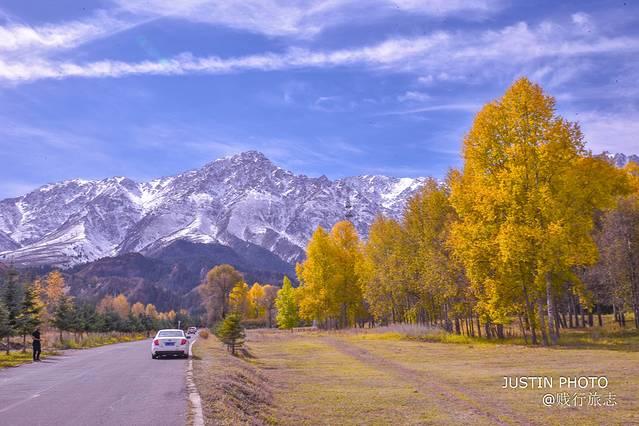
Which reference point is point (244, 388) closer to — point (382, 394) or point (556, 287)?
point (382, 394)

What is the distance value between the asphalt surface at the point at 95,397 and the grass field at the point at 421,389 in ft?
3.52

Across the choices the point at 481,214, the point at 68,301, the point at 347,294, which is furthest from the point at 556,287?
the point at 68,301

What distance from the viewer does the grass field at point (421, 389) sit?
45.7 ft

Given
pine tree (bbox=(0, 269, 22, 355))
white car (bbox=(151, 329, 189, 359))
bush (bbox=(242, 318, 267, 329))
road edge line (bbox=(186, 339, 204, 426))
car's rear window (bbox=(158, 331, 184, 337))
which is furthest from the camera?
bush (bbox=(242, 318, 267, 329))

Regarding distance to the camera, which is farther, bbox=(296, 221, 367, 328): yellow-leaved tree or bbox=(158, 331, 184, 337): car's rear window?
bbox=(296, 221, 367, 328): yellow-leaved tree

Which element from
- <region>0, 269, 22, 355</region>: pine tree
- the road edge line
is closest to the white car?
the road edge line

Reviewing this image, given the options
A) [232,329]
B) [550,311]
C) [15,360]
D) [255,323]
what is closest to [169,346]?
[232,329]

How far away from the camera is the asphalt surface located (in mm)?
11805

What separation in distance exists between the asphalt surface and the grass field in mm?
1071

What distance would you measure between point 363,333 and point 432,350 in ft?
68.3

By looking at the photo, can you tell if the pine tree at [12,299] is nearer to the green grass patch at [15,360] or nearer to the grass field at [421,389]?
the green grass patch at [15,360]

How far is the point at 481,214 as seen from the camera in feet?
108

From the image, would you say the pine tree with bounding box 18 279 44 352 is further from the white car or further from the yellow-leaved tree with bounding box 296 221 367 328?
the yellow-leaved tree with bounding box 296 221 367 328

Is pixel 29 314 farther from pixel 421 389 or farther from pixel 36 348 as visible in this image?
pixel 421 389
